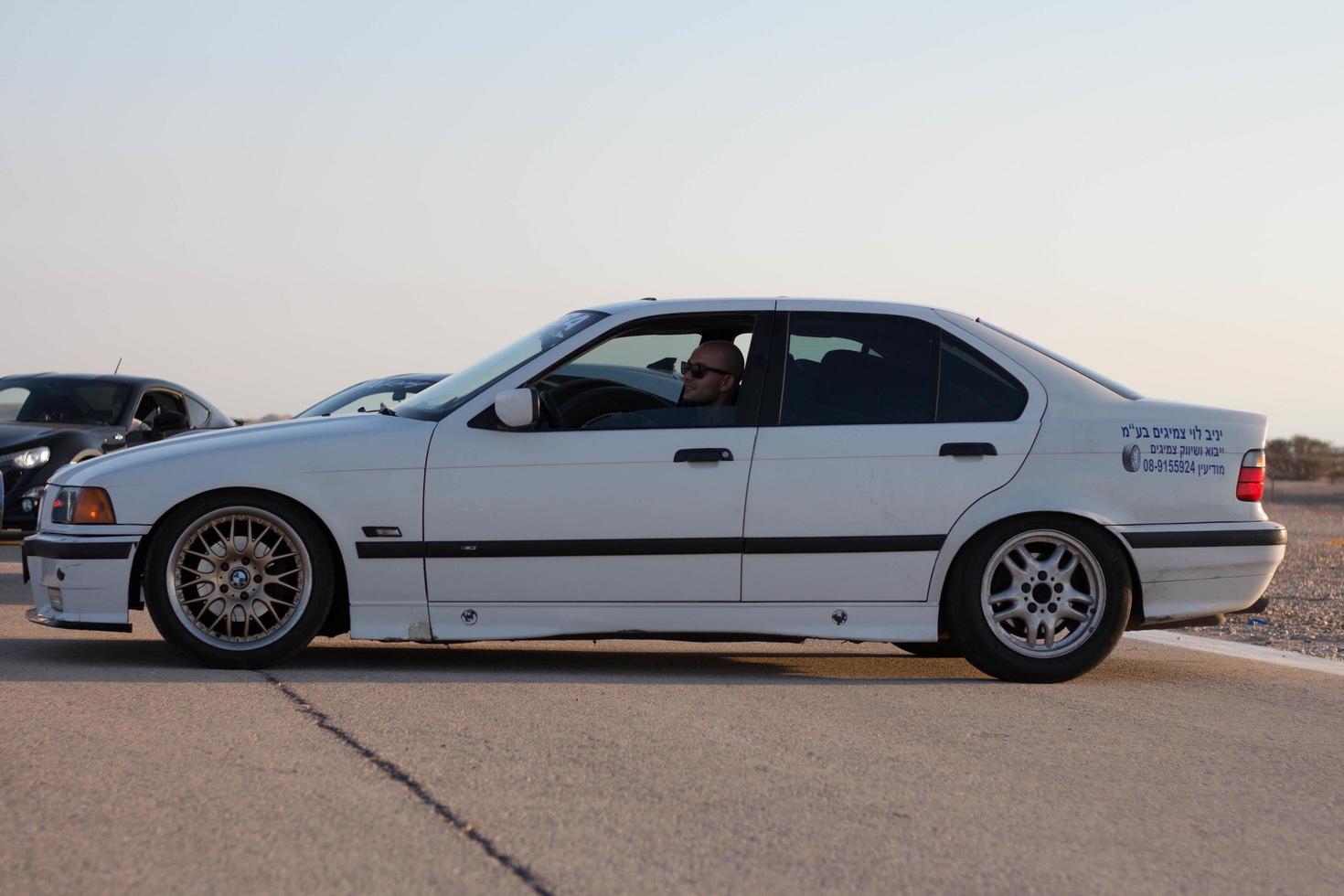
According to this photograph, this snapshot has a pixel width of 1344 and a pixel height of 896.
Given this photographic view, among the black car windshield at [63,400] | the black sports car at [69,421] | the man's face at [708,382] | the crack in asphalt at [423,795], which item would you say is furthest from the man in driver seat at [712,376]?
the black car windshield at [63,400]

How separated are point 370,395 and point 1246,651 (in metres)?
6.11

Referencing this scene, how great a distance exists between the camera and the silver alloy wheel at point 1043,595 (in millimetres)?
7137

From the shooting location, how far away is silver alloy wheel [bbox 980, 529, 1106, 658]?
7.14 meters

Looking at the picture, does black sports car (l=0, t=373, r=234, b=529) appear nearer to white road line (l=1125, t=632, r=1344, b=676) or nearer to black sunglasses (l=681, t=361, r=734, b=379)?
black sunglasses (l=681, t=361, r=734, b=379)

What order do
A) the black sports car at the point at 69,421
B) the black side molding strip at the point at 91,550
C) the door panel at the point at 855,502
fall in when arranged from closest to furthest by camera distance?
1. the black side molding strip at the point at 91,550
2. the door panel at the point at 855,502
3. the black sports car at the point at 69,421

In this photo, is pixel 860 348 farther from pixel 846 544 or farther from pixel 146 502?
pixel 146 502

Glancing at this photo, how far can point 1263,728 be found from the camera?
6105 millimetres

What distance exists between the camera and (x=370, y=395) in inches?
467

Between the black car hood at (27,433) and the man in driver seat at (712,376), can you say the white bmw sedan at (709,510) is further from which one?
the black car hood at (27,433)

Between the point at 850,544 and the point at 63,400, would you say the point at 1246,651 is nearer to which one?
the point at 850,544

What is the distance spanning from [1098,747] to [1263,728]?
0.86 meters

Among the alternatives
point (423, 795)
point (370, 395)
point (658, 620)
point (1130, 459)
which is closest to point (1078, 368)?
point (1130, 459)

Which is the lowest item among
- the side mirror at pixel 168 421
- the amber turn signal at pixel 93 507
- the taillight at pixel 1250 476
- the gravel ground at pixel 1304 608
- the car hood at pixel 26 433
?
the gravel ground at pixel 1304 608

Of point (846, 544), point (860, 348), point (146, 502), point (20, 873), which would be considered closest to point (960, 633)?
point (846, 544)
